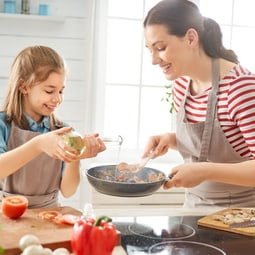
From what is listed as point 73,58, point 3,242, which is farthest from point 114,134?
point 3,242

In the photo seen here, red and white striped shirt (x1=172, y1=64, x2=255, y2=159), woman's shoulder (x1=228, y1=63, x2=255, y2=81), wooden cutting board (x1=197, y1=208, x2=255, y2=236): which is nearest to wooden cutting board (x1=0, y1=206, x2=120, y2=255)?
wooden cutting board (x1=197, y1=208, x2=255, y2=236)

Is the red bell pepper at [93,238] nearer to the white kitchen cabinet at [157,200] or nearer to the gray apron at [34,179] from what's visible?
the gray apron at [34,179]

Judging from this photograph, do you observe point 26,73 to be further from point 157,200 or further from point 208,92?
point 157,200

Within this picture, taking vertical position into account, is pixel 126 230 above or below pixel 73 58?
below

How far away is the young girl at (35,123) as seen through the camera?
1.76m

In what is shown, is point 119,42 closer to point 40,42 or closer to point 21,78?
point 40,42

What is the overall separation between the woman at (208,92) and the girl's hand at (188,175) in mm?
169

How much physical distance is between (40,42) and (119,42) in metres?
0.56

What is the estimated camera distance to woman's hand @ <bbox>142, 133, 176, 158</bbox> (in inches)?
73.5

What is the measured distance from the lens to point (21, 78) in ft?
5.99

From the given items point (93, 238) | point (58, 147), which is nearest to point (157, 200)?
point (58, 147)

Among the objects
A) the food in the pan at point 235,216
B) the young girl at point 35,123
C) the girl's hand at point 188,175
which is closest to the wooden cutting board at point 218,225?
the food in the pan at point 235,216

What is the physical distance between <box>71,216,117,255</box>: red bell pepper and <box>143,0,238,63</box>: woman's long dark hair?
2.69 ft

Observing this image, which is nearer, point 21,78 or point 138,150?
point 21,78
